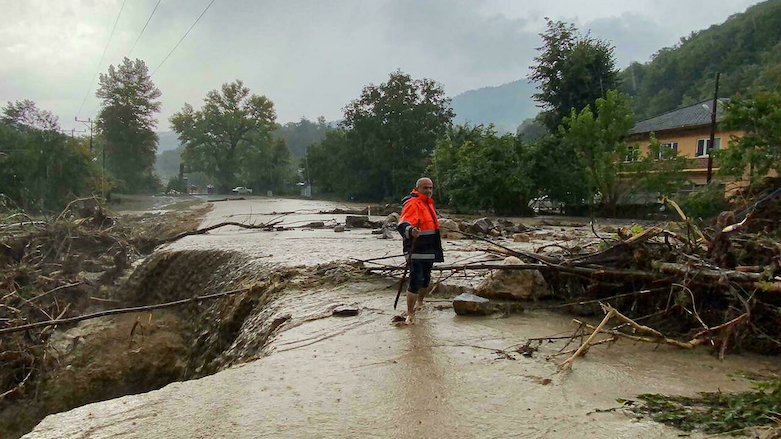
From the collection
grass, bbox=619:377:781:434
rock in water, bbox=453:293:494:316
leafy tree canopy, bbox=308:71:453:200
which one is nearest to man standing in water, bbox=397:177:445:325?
rock in water, bbox=453:293:494:316

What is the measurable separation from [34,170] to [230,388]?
33.6 m

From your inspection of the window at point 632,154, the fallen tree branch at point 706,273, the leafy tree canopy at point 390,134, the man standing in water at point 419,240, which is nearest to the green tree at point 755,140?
the window at point 632,154

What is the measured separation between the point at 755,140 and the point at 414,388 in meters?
19.4

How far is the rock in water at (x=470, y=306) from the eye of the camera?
6.52 meters

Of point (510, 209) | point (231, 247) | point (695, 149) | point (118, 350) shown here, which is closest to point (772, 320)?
point (118, 350)

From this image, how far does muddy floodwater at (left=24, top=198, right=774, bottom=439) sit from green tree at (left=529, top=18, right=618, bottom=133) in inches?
1229

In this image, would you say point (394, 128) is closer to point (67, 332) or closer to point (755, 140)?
point (755, 140)

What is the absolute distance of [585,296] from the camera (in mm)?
6742

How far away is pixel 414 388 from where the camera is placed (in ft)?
13.9

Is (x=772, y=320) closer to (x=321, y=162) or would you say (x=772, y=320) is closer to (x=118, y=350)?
(x=118, y=350)

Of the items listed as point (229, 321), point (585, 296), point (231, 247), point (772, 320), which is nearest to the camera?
point (772, 320)

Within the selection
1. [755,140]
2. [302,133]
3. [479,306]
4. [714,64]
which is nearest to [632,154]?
[755,140]

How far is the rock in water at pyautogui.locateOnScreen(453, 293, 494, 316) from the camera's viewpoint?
21.4 feet

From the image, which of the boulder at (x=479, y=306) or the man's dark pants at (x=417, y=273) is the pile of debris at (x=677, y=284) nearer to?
the boulder at (x=479, y=306)
